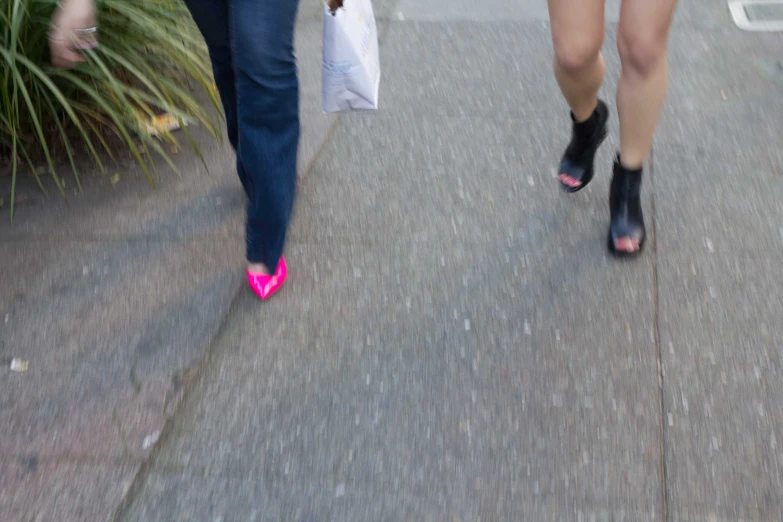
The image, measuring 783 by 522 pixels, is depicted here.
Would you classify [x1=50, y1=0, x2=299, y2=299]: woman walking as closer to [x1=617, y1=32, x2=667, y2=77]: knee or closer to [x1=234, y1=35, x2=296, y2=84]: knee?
[x1=234, y1=35, x2=296, y2=84]: knee

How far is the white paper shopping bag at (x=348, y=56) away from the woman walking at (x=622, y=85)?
2.03 ft

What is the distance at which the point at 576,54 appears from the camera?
2.51 m

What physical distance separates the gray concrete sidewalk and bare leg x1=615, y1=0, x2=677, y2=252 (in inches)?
14.5

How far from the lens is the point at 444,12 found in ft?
15.7

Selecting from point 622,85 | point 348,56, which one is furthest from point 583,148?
point 348,56

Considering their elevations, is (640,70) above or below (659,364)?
above

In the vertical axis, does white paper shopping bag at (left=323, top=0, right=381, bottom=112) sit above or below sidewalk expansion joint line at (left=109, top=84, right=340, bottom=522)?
above

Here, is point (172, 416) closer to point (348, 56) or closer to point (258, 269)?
point (258, 269)

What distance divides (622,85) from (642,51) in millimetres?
176

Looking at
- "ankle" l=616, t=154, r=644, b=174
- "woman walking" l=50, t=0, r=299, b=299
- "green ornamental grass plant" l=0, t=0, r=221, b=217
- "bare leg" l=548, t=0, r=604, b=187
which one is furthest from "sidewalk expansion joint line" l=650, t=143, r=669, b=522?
"green ornamental grass plant" l=0, t=0, r=221, b=217

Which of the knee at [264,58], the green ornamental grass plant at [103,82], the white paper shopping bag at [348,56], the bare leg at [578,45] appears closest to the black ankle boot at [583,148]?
the bare leg at [578,45]

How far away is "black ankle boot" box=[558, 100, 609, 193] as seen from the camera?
2934 millimetres

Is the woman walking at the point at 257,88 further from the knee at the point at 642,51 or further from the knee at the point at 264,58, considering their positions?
the knee at the point at 642,51

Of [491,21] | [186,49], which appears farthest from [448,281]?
[491,21]
